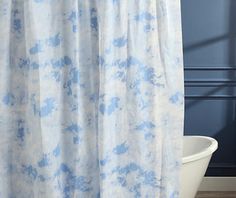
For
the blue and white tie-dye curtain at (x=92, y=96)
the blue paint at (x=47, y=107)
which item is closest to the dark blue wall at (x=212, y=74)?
the blue and white tie-dye curtain at (x=92, y=96)

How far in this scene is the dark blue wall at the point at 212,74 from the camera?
3291 millimetres

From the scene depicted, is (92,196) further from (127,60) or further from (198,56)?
(198,56)

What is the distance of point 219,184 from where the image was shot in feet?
11.3

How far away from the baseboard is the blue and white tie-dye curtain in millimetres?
1159

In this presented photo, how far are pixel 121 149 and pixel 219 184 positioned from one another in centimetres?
144

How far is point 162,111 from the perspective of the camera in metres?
2.31

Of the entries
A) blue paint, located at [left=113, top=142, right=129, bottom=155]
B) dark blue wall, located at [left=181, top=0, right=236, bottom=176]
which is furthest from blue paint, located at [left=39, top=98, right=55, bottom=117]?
dark blue wall, located at [left=181, top=0, right=236, bottom=176]

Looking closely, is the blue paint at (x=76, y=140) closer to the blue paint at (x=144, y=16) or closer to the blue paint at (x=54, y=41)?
the blue paint at (x=54, y=41)

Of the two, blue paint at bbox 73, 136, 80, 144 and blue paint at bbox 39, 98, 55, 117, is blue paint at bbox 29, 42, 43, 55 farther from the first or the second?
blue paint at bbox 73, 136, 80, 144

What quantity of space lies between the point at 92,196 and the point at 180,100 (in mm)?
688

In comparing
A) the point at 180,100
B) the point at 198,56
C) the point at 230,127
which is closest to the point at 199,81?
the point at 198,56

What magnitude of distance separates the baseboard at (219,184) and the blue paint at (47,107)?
5.53 ft

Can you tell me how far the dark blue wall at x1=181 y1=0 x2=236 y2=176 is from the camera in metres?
3.29

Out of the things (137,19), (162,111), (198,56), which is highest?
(137,19)
